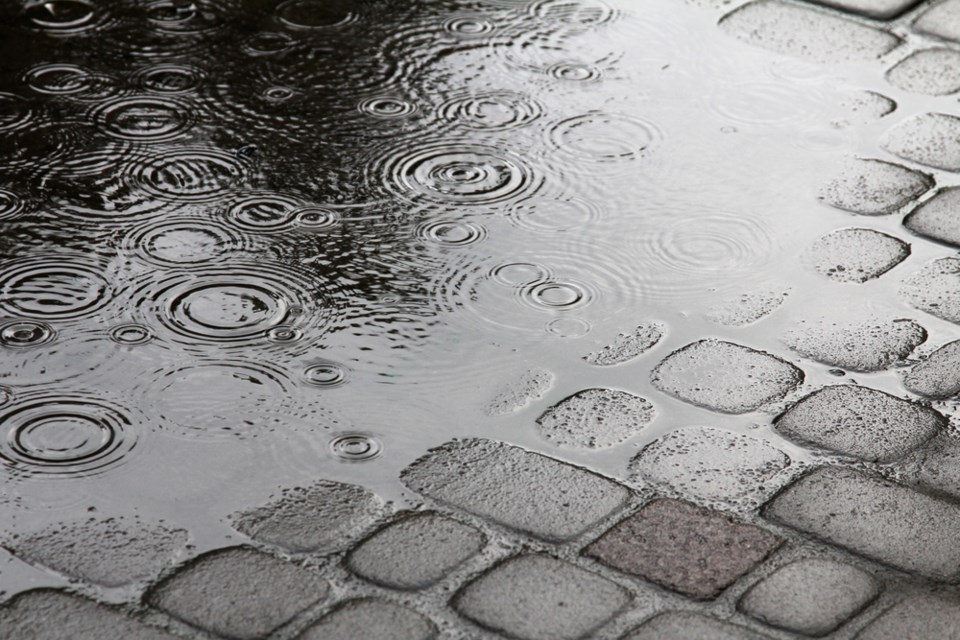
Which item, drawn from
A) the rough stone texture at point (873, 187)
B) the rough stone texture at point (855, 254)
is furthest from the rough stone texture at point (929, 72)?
the rough stone texture at point (855, 254)

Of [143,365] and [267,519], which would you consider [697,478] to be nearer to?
[267,519]

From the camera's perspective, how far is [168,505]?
2490mm

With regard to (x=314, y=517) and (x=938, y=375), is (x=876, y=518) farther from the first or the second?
(x=314, y=517)

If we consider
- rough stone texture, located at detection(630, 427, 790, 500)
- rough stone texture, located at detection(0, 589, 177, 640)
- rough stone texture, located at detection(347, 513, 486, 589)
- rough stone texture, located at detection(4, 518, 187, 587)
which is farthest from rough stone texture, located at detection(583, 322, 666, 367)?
rough stone texture, located at detection(0, 589, 177, 640)

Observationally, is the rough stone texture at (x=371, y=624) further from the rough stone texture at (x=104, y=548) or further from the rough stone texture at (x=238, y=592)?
the rough stone texture at (x=104, y=548)

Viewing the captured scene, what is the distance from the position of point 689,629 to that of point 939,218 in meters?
1.75

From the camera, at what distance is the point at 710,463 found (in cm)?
263

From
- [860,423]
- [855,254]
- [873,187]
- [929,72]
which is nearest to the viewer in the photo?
[860,423]

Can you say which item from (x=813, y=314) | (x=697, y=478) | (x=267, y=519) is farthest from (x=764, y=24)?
(x=267, y=519)

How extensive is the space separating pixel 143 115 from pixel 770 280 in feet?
6.46

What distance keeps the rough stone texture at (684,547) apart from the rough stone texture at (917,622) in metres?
0.25

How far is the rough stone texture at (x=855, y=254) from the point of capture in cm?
326

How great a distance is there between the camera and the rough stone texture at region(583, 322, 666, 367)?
293 cm

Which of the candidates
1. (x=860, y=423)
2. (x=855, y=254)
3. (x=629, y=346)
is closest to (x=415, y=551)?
(x=629, y=346)
